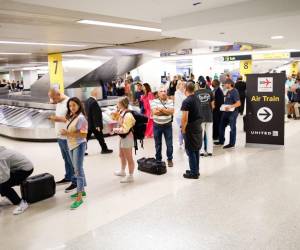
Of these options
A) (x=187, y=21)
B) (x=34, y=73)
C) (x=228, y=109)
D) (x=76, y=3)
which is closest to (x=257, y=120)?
(x=228, y=109)

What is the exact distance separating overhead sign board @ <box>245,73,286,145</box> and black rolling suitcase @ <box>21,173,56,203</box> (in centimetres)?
567

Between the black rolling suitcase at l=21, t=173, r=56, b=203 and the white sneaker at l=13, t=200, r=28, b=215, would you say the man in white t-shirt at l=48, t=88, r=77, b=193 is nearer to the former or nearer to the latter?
the black rolling suitcase at l=21, t=173, r=56, b=203

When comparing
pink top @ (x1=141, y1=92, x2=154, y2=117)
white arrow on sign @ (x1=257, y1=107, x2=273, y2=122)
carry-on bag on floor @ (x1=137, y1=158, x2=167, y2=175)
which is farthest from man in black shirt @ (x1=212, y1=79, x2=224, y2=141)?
carry-on bag on floor @ (x1=137, y1=158, x2=167, y2=175)

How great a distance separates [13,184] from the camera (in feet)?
16.9

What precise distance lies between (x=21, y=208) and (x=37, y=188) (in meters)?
0.44

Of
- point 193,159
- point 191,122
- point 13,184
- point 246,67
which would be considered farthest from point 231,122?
point 246,67

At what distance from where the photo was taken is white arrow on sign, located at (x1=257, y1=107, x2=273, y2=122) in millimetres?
8680

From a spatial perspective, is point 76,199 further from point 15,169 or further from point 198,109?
point 198,109

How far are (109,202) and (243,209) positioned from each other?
6.98 ft

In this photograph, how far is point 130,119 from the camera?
592 cm

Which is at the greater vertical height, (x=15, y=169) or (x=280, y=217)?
(x=15, y=169)

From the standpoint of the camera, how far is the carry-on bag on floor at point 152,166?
668 cm

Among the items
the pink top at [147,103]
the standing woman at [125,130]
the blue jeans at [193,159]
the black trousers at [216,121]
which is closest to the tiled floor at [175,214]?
the blue jeans at [193,159]

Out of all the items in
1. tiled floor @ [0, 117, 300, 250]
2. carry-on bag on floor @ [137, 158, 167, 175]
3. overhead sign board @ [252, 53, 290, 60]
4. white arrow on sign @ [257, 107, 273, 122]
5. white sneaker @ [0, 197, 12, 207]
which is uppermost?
overhead sign board @ [252, 53, 290, 60]
